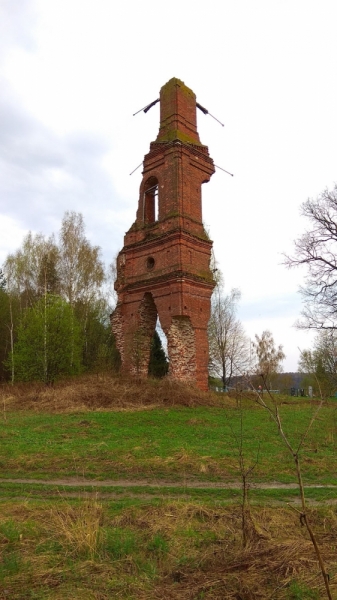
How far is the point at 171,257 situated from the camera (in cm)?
1989

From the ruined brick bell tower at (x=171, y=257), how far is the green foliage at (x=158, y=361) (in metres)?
5.67

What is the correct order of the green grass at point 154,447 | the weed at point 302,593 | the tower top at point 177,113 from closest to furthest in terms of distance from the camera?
the weed at point 302,593, the green grass at point 154,447, the tower top at point 177,113

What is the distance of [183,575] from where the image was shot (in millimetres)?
3695

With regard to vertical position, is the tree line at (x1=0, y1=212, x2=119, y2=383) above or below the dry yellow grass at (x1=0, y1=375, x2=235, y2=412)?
above

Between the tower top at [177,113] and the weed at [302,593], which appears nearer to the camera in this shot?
the weed at [302,593]

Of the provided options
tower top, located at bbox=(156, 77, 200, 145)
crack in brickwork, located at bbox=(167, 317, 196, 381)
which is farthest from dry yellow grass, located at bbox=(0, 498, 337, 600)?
tower top, located at bbox=(156, 77, 200, 145)

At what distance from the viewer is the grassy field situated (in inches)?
139

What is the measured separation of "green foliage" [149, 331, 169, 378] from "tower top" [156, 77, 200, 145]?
11752 millimetres

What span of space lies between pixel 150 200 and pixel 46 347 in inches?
368

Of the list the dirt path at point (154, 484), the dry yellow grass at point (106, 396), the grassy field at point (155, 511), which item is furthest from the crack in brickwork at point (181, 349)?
the dirt path at point (154, 484)

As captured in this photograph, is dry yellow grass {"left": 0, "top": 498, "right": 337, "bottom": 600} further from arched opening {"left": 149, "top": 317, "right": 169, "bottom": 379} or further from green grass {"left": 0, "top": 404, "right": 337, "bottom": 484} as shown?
arched opening {"left": 149, "top": 317, "right": 169, "bottom": 379}

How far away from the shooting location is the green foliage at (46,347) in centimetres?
2148

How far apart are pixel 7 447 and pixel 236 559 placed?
7.07m

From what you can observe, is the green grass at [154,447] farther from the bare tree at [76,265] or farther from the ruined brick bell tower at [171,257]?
the bare tree at [76,265]
